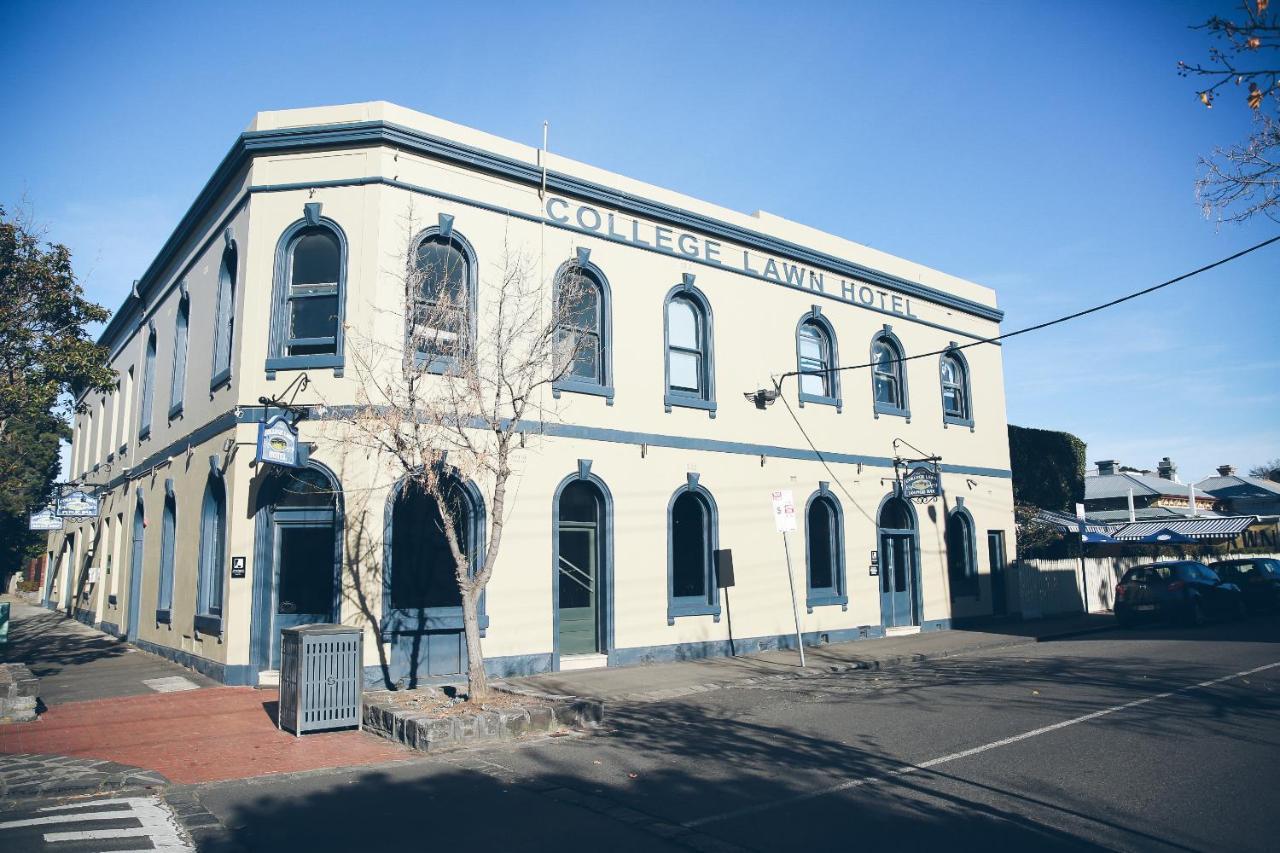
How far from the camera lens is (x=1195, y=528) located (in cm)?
2948

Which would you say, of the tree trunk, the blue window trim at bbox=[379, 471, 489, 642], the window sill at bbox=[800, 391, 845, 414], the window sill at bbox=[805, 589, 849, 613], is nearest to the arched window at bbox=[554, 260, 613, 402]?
the blue window trim at bbox=[379, 471, 489, 642]

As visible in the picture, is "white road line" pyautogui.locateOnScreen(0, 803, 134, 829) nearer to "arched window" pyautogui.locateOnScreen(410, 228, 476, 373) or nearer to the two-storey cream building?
the two-storey cream building

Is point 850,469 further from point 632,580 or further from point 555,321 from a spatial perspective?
point 555,321

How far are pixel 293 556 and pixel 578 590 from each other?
449 centimetres

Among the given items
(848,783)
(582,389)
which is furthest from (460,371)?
(848,783)

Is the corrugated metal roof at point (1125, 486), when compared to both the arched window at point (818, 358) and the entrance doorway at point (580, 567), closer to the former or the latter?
the arched window at point (818, 358)

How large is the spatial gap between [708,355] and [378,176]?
673 centimetres

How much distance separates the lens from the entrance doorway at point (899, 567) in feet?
65.4

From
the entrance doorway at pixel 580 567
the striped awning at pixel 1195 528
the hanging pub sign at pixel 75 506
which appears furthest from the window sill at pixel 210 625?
the striped awning at pixel 1195 528

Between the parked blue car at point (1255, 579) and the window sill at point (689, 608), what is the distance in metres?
14.0

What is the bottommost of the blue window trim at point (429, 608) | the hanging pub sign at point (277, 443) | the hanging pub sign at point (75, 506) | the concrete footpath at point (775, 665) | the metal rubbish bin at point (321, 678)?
the concrete footpath at point (775, 665)

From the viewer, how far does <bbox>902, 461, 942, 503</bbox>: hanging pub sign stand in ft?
64.4

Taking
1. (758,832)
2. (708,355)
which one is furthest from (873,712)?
(708,355)

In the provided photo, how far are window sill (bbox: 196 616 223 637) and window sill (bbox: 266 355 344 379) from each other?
3.66 meters
